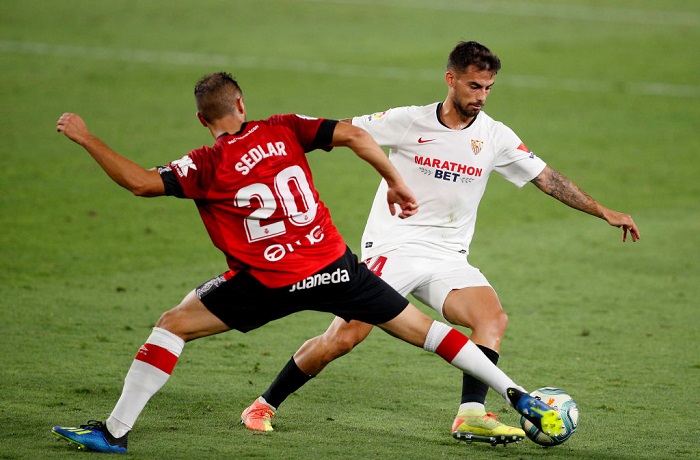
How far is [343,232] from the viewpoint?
1253cm

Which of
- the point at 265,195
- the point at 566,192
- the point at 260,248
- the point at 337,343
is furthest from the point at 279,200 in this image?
the point at 566,192

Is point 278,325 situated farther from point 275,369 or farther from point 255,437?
point 255,437

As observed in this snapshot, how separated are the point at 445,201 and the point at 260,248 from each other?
1.60 metres

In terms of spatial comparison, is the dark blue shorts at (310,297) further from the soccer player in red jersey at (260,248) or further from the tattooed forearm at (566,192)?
the tattooed forearm at (566,192)

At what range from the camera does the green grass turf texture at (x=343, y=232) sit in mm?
6867

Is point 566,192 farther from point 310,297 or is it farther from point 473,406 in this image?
point 310,297

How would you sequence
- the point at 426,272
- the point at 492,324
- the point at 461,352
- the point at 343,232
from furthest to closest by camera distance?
the point at 343,232 → the point at 426,272 → the point at 492,324 → the point at 461,352

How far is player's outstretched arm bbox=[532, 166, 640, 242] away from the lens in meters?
6.91

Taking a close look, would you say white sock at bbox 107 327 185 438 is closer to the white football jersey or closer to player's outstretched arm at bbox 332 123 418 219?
player's outstretched arm at bbox 332 123 418 219

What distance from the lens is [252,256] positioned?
19.9 feet

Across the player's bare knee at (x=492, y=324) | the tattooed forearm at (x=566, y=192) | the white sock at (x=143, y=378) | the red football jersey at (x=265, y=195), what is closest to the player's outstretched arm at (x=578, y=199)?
the tattooed forearm at (x=566, y=192)

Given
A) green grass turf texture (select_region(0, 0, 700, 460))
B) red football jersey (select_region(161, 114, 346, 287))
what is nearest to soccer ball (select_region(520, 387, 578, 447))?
green grass turf texture (select_region(0, 0, 700, 460))

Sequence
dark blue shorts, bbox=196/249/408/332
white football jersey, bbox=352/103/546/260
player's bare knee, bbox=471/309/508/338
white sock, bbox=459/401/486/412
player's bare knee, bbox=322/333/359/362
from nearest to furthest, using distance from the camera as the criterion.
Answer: dark blue shorts, bbox=196/249/408/332 < white sock, bbox=459/401/486/412 < player's bare knee, bbox=471/309/508/338 < player's bare knee, bbox=322/333/359/362 < white football jersey, bbox=352/103/546/260

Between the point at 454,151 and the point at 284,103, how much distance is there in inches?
472
